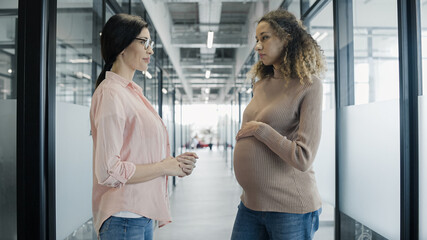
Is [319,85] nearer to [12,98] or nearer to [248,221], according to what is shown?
[248,221]

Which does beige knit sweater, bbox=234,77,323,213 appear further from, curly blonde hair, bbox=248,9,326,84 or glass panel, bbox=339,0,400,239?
glass panel, bbox=339,0,400,239

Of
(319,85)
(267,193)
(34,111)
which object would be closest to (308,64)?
(319,85)

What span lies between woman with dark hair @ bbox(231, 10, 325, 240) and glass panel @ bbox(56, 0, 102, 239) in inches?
43.3

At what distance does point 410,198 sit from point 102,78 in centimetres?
166

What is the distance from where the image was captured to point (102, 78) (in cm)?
128

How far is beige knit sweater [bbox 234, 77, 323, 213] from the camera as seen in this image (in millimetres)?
1338

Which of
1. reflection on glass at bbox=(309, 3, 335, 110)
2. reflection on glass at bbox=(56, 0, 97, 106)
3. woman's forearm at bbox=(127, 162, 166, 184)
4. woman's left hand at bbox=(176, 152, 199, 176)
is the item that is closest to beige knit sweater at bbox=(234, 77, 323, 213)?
woman's left hand at bbox=(176, 152, 199, 176)

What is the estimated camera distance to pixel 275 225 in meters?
1.37

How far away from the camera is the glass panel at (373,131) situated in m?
2.06

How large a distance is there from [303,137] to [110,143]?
0.70 metres

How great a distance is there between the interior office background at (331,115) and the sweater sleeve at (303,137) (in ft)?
2.52

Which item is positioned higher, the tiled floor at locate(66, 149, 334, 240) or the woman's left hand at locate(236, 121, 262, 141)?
the woman's left hand at locate(236, 121, 262, 141)

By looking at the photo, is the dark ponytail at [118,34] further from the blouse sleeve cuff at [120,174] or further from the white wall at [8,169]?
the white wall at [8,169]

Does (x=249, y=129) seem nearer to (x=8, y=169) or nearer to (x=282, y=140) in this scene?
(x=282, y=140)
